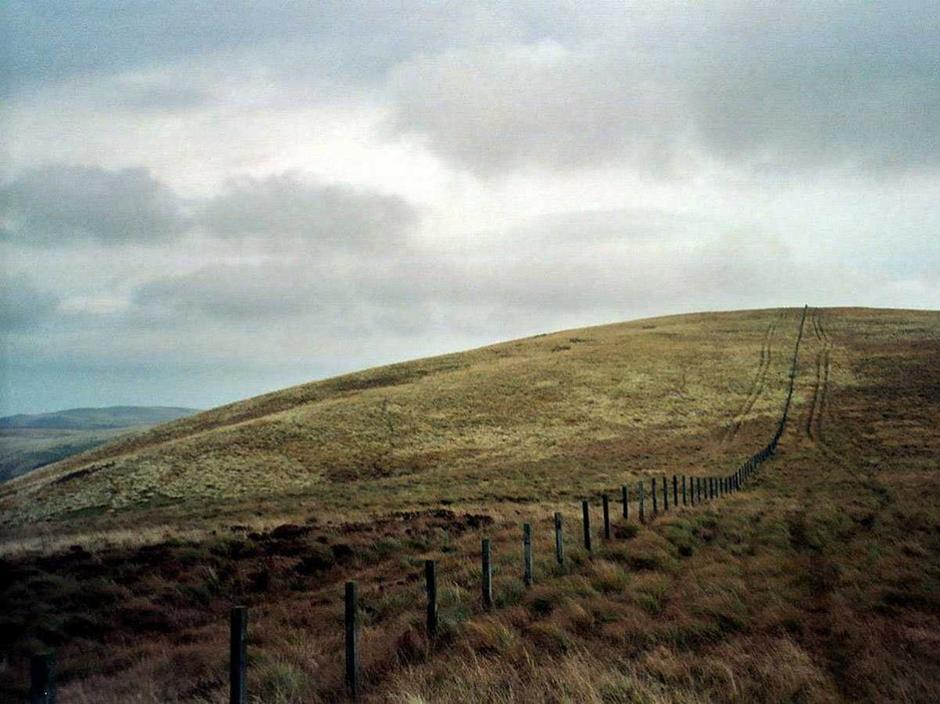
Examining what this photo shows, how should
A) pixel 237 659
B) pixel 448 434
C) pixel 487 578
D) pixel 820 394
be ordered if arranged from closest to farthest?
pixel 237 659 < pixel 487 578 < pixel 448 434 < pixel 820 394

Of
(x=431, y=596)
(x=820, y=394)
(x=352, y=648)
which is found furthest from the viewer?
(x=820, y=394)

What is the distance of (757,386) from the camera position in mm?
66500

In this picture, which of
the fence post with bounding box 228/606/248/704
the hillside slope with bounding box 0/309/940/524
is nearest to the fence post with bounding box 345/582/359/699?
the fence post with bounding box 228/606/248/704

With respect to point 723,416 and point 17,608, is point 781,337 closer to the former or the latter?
point 723,416

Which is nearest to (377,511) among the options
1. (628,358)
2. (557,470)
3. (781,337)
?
(557,470)

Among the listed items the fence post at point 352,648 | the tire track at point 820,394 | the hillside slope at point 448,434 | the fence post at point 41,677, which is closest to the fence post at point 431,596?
the fence post at point 352,648

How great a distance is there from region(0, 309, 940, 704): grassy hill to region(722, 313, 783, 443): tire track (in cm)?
51

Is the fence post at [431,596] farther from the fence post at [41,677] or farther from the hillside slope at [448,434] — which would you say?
the hillside slope at [448,434]

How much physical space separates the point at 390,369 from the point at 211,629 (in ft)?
246

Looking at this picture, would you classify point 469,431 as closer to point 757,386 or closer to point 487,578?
point 757,386

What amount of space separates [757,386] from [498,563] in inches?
2269

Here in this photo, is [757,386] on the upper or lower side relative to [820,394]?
upper

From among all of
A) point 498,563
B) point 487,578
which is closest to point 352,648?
point 487,578

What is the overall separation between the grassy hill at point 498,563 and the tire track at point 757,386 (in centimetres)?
51
